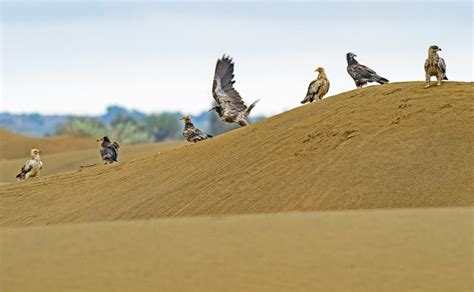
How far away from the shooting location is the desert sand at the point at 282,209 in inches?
334

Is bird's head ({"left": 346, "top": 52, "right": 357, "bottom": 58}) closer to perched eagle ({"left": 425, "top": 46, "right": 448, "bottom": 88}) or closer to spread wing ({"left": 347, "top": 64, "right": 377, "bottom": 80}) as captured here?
spread wing ({"left": 347, "top": 64, "right": 377, "bottom": 80})

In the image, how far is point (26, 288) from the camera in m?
8.49

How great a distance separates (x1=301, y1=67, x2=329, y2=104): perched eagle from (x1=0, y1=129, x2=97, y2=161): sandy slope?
30.7 m

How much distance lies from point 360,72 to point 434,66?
2369mm

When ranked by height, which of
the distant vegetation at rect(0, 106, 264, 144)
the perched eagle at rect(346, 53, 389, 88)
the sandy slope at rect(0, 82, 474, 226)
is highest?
the distant vegetation at rect(0, 106, 264, 144)

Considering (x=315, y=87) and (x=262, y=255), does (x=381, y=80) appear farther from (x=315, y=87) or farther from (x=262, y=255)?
(x=262, y=255)

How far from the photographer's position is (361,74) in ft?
53.2

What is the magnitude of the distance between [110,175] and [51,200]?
1122 millimetres

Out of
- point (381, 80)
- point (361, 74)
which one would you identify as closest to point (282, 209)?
point (381, 80)

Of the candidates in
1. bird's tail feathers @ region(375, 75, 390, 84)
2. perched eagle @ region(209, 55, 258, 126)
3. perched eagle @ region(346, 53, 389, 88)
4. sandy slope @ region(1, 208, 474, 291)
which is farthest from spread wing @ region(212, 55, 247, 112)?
sandy slope @ region(1, 208, 474, 291)

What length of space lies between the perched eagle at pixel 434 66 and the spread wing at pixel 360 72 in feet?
5.64

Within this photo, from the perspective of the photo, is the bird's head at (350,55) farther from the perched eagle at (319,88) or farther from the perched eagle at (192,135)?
the perched eagle at (192,135)

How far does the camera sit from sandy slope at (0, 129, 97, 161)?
151 ft

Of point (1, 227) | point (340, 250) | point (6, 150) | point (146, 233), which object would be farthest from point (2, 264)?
point (6, 150)
